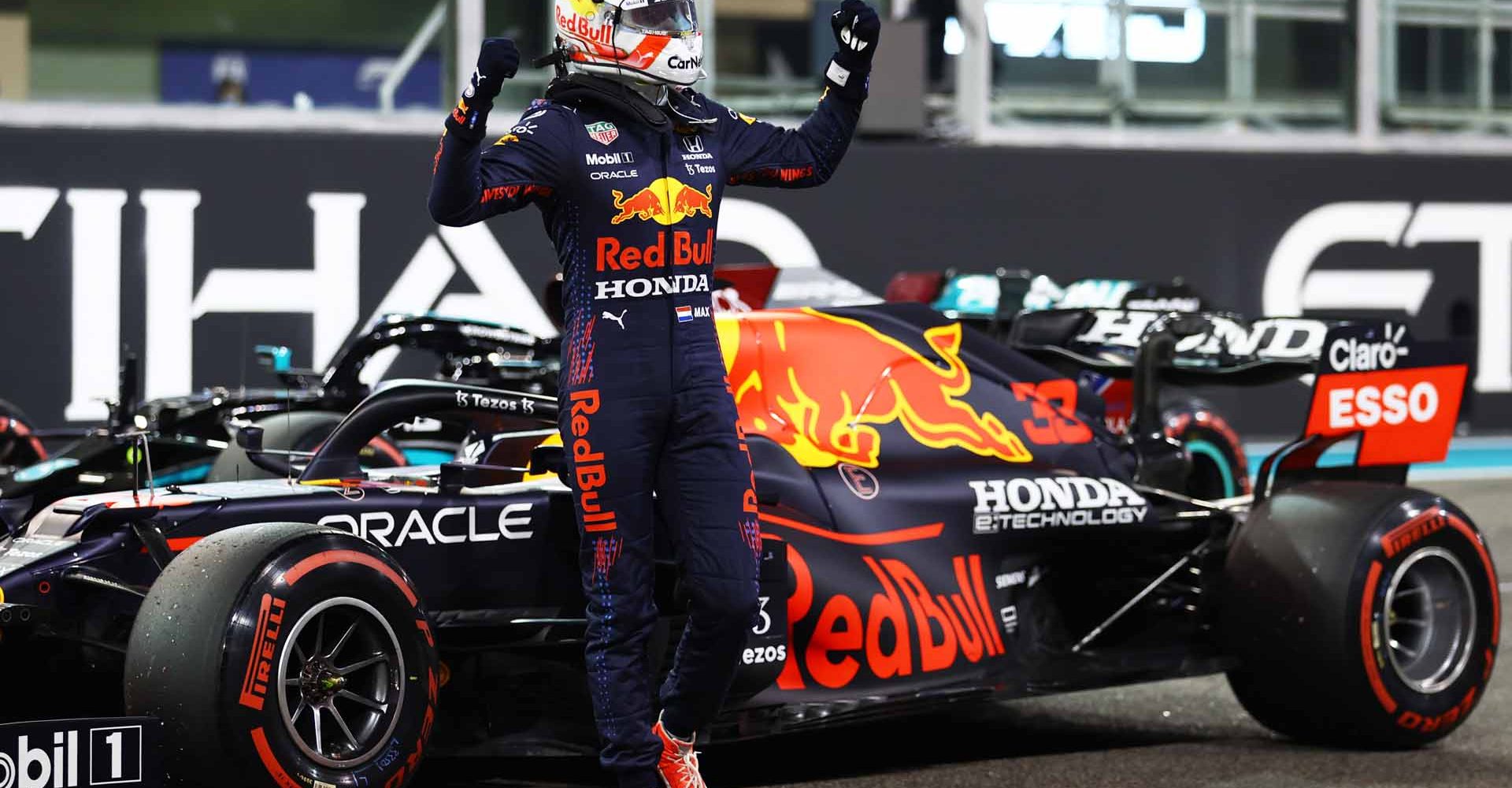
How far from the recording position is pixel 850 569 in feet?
17.1

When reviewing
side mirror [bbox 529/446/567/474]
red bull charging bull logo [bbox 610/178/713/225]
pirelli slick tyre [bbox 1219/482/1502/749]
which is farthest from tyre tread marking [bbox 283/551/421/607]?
pirelli slick tyre [bbox 1219/482/1502/749]

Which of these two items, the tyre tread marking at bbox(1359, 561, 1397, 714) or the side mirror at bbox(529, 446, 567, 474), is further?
the tyre tread marking at bbox(1359, 561, 1397, 714)

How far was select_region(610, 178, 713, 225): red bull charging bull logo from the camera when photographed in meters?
4.41

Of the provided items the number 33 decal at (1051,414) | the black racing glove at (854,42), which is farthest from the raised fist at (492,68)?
the number 33 decal at (1051,414)

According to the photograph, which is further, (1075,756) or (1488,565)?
(1488,565)

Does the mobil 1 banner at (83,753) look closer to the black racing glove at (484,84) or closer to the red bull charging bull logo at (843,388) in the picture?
the black racing glove at (484,84)

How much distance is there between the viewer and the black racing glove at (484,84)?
4.02 metres

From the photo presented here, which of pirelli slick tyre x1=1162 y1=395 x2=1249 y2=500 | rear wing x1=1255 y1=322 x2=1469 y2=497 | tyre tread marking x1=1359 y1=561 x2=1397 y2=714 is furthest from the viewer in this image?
pirelli slick tyre x1=1162 y1=395 x2=1249 y2=500

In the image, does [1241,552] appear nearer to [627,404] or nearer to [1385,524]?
[1385,524]

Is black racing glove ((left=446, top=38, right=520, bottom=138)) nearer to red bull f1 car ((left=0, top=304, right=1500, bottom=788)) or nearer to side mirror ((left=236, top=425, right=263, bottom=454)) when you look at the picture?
red bull f1 car ((left=0, top=304, right=1500, bottom=788))

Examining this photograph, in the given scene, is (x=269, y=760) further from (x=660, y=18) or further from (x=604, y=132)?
(x=660, y=18)

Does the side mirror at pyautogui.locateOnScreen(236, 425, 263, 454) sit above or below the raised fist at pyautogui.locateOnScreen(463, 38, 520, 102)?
below

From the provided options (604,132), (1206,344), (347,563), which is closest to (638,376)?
(604,132)

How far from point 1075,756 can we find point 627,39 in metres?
2.37
